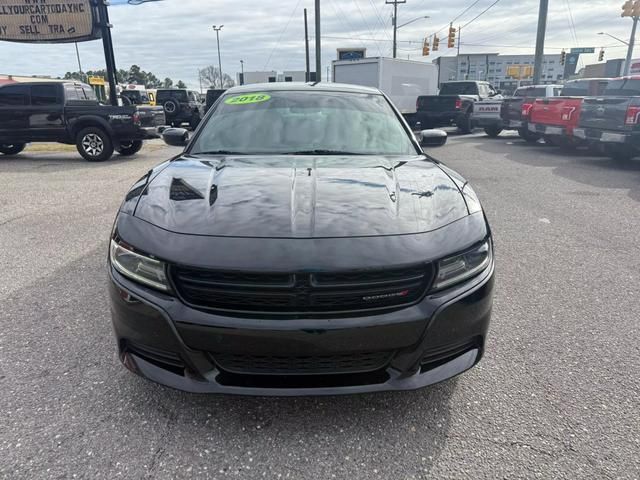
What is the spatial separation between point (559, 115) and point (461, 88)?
9.08m

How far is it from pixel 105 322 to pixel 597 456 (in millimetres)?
2889

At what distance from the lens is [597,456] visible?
199 cm

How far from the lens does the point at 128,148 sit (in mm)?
12461

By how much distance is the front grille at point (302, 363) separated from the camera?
1901mm

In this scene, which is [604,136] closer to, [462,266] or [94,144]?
[462,266]

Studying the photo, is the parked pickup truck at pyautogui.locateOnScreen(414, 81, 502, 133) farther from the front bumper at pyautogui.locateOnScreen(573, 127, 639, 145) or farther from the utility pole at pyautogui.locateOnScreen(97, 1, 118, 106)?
the utility pole at pyautogui.locateOnScreen(97, 1, 118, 106)

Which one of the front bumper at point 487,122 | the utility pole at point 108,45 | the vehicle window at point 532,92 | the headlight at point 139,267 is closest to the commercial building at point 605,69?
the vehicle window at point 532,92

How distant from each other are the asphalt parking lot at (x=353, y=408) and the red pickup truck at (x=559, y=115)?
8.67m

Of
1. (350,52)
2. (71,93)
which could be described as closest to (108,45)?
(71,93)

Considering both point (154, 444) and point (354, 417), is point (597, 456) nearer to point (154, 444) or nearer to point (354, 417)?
point (354, 417)

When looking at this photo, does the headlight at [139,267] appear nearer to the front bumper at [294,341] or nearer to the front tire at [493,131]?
the front bumper at [294,341]

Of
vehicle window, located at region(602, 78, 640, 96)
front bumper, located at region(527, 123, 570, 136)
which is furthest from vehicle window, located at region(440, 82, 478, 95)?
vehicle window, located at region(602, 78, 640, 96)

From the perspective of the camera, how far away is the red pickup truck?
11594 millimetres

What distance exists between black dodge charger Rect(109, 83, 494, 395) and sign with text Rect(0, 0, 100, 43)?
15.9m
